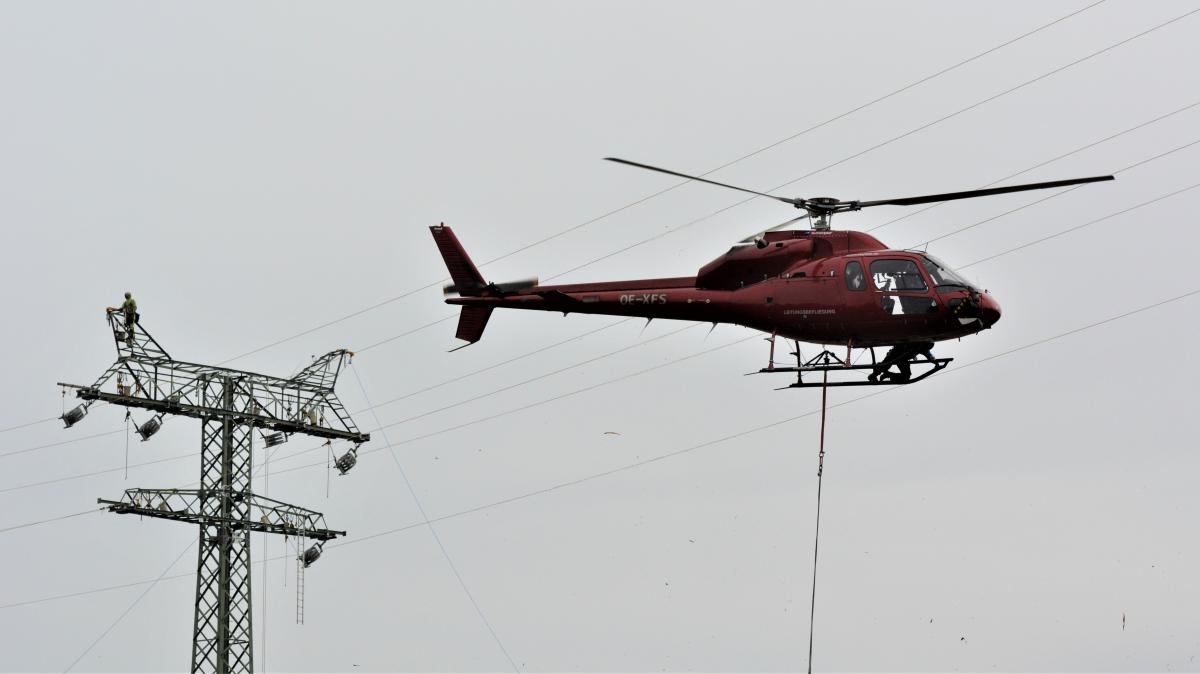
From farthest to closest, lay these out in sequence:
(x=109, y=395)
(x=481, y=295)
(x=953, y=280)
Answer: (x=109, y=395), (x=481, y=295), (x=953, y=280)

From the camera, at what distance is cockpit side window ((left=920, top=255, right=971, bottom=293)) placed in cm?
6988

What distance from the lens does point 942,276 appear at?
70.1 m

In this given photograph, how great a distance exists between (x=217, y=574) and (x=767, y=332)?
23072mm

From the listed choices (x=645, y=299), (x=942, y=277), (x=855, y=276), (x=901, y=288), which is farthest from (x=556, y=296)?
(x=942, y=277)

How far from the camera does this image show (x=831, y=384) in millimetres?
70312

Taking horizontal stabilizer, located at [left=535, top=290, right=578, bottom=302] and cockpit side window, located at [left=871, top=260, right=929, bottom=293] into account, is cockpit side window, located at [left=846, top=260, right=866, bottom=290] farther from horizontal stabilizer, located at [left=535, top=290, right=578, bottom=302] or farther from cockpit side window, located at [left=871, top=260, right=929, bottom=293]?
horizontal stabilizer, located at [left=535, top=290, right=578, bottom=302]

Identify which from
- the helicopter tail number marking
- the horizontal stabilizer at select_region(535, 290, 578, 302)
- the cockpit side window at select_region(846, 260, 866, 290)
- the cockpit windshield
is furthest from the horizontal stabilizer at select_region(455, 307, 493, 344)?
the cockpit windshield

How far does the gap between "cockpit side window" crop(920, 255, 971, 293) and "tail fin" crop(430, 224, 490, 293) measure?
13.8 meters

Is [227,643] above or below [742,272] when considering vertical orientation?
below

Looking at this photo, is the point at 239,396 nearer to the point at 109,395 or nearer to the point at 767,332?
the point at 109,395

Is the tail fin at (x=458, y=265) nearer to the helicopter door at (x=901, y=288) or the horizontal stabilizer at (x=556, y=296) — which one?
the horizontal stabilizer at (x=556, y=296)

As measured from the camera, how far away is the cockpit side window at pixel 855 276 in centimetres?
7056

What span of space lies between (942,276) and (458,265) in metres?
15.3

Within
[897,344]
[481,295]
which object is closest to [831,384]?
[897,344]
